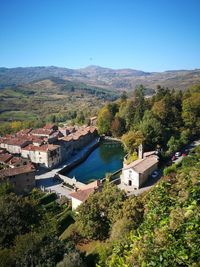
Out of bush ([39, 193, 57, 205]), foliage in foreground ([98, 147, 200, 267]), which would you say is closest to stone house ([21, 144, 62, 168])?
bush ([39, 193, 57, 205])

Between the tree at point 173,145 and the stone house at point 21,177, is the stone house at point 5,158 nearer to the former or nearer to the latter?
the stone house at point 21,177

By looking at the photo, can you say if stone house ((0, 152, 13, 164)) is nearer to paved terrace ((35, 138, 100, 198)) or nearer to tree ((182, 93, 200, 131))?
paved terrace ((35, 138, 100, 198))

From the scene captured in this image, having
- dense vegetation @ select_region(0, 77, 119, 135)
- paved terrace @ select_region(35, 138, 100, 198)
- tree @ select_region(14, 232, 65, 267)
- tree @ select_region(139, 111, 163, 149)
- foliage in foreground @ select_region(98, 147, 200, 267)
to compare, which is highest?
foliage in foreground @ select_region(98, 147, 200, 267)

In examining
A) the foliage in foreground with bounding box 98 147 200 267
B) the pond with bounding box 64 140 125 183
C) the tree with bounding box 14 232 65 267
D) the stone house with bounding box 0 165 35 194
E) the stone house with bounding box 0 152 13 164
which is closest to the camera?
the foliage in foreground with bounding box 98 147 200 267

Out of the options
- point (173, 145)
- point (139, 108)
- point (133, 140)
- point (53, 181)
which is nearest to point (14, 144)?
point (53, 181)

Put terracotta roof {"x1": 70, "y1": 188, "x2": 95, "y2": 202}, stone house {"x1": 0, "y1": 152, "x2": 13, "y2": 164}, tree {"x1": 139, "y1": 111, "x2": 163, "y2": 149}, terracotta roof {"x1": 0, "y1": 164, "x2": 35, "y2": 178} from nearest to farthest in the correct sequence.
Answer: terracotta roof {"x1": 70, "y1": 188, "x2": 95, "y2": 202}
terracotta roof {"x1": 0, "y1": 164, "x2": 35, "y2": 178}
stone house {"x1": 0, "y1": 152, "x2": 13, "y2": 164}
tree {"x1": 139, "y1": 111, "x2": 163, "y2": 149}

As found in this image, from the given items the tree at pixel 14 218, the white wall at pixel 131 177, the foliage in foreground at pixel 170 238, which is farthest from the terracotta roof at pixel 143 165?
the foliage in foreground at pixel 170 238

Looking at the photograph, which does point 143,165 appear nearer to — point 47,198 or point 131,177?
point 131,177
